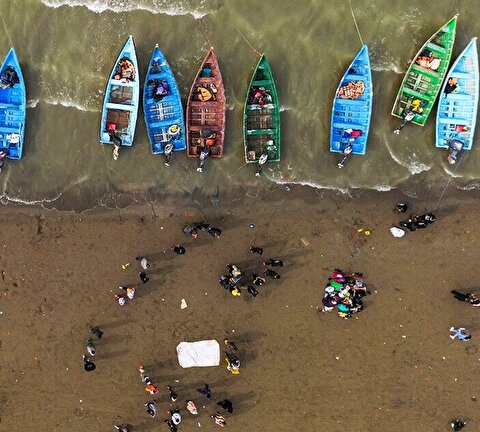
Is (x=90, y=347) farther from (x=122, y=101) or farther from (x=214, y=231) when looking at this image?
(x=122, y=101)

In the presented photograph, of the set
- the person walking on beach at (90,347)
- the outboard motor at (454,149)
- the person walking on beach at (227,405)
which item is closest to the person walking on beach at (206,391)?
the person walking on beach at (227,405)

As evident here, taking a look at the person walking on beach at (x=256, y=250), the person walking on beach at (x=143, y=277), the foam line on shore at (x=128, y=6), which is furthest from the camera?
the person walking on beach at (x=143, y=277)

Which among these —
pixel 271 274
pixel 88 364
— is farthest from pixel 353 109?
pixel 88 364

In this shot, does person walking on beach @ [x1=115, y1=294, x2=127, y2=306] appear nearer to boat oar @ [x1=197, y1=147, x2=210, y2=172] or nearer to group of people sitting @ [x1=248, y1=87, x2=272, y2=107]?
boat oar @ [x1=197, y1=147, x2=210, y2=172]

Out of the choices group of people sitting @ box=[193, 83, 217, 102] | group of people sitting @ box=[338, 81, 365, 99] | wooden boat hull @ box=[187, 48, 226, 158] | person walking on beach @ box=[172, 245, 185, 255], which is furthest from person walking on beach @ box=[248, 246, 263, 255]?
group of people sitting @ box=[338, 81, 365, 99]

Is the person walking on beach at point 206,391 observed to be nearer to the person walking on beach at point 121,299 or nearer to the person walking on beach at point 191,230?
the person walking on beach at point 121,299

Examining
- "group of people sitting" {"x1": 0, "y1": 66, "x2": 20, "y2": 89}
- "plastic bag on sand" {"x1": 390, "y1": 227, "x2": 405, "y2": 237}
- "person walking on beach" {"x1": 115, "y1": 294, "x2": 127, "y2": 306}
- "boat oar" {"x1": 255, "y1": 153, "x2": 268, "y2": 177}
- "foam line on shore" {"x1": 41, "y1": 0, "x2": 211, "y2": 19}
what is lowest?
"person walking on beach" {"x1": 115, "y1": 294, "x2": 127, "y2": 306}
